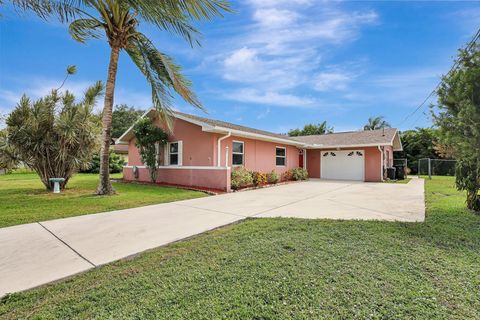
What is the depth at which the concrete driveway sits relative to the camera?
11.1 feet

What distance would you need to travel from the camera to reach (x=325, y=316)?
2.24 metres

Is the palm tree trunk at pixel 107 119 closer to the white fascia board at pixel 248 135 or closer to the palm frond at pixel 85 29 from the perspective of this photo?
the palm frond at pixel 85 29

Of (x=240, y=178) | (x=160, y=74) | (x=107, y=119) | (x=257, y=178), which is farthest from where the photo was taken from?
(x=257, y=178)

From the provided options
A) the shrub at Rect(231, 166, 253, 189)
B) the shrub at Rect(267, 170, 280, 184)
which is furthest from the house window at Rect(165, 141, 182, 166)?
the shrub at Rect(267, 170, 280, 184)

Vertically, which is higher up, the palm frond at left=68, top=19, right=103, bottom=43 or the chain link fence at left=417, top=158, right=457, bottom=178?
the palm frond at left=68, top=19, right=103, bottom=43

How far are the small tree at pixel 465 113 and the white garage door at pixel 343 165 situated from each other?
11.4 metres

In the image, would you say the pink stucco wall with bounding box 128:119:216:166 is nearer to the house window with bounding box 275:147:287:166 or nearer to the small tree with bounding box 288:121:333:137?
the house window with bounding box 275:147:287:166

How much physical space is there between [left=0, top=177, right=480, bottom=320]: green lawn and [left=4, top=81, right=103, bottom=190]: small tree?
8.91m

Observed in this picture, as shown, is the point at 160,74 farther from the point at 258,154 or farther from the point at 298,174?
the point at 298,174

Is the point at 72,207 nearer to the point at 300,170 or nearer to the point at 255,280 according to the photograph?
the point at 255,280

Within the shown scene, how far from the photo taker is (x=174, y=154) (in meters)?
14.1

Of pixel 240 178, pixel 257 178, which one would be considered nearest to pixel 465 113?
pixel 240 178

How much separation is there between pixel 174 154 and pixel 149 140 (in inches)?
58.8

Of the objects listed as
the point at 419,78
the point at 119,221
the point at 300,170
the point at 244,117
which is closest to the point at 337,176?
the point at 300,170
